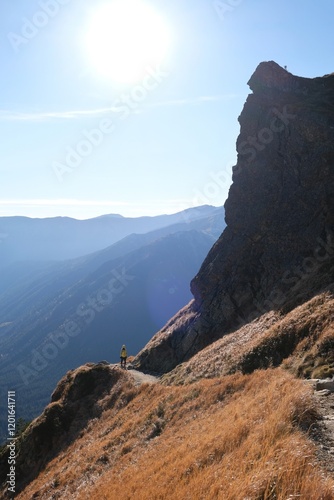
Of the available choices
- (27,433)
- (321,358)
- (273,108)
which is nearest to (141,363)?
(27,433)

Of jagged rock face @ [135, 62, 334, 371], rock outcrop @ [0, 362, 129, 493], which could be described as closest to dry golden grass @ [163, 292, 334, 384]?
jagged rock face @ [135, 62, 334, 371]

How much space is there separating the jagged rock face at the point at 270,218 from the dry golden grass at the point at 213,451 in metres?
14.4

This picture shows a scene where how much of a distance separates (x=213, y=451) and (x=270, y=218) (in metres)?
33.9

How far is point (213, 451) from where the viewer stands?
9.91 m

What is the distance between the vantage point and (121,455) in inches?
688

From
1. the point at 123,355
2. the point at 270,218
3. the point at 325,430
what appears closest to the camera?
the point at 325,430

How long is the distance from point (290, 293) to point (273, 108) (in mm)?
25994

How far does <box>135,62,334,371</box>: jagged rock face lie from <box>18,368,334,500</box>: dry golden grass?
14.4 m

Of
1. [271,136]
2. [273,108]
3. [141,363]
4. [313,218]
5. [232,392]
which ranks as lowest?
[141,363]

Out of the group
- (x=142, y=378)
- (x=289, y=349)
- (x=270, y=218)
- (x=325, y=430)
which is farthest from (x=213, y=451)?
(x=270, y=218)

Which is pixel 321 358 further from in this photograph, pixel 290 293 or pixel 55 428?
pixel 55 428

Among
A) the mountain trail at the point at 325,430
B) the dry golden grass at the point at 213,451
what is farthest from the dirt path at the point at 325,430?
the dry golden grass at the point at 213,451

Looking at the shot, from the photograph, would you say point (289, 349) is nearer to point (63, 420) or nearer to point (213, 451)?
point (213, 451)

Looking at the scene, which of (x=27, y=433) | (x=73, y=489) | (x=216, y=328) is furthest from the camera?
(x=216, y=328)
